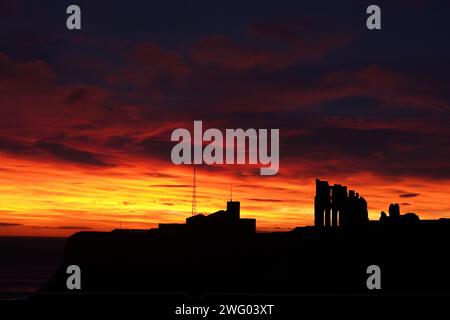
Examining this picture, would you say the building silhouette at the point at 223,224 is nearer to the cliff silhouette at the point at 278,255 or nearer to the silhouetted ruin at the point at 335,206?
the cliff silhouette at the point at 278,255

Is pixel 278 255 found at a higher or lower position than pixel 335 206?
lower

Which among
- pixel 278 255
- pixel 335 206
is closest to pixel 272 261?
pixel 278 255

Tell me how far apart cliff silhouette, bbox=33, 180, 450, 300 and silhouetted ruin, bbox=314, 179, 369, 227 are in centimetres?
7

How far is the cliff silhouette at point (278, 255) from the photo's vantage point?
40.2 meters

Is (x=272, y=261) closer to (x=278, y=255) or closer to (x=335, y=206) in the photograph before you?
(x=278, y=255)

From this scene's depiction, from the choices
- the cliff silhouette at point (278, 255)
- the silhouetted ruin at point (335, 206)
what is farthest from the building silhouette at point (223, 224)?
the silhouetted ruin at point (335, 206)

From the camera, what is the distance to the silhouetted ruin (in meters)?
40.9

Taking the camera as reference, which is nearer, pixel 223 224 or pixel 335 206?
pixel 335 206

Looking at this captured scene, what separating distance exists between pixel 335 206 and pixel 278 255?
1006 cm

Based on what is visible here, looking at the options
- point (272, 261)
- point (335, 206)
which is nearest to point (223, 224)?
point (272, 261)

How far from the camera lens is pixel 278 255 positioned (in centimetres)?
5012
